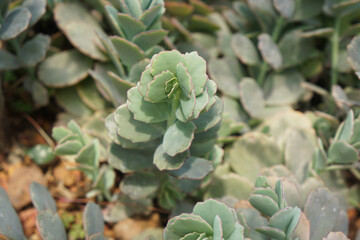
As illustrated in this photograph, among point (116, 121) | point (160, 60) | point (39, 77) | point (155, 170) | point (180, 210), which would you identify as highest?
point (160, 60)

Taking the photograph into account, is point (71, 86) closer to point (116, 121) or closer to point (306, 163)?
point (116, 121)

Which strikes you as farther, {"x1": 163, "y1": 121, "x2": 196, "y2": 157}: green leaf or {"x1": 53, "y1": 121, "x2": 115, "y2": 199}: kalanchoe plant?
{"x1": 53, "y1": 121, "x2": 115, "y2": 199}: kalanchoe plant

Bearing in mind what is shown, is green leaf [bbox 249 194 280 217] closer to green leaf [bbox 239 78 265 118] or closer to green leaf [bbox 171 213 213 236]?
green leaf [bbox 171 213 213 236]

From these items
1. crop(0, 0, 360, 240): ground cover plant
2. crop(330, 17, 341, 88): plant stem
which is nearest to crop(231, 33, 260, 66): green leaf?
crop(0, 0, 360, 240): ground cover plant

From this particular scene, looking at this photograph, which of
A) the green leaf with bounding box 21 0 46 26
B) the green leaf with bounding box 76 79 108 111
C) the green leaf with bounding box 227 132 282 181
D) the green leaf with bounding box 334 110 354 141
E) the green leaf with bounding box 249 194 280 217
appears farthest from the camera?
the green leaf with bounding box 76 79 108 111

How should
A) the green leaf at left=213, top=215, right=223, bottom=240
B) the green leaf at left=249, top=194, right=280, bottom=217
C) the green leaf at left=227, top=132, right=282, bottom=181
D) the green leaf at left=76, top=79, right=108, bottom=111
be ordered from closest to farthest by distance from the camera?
the green leaf at left=213, top=215, right=223, bottom=240, the green leaf at left=249, top=194, right=280, bottom=217, the green leaf at left=227, top=132, right=282, bottom=181, the green leaf at left=76, top=79, right=108, bottom=111

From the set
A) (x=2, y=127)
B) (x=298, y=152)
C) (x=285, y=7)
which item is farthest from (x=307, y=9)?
(x=2, y=127)

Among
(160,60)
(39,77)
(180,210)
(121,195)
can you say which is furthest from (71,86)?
(160,60)
